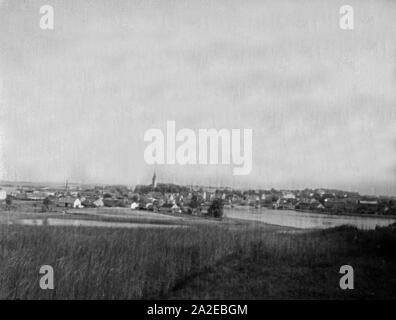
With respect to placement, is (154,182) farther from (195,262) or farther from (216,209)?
(195,262)

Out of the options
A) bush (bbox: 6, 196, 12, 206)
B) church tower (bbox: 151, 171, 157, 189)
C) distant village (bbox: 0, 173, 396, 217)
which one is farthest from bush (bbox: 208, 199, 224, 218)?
bush (bbox: 6, 196, 12, 206)

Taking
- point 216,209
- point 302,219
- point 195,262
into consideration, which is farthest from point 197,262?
point 302,219

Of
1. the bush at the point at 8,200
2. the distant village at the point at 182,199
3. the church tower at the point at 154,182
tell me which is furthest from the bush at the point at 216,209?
the bush at the point at 8,200

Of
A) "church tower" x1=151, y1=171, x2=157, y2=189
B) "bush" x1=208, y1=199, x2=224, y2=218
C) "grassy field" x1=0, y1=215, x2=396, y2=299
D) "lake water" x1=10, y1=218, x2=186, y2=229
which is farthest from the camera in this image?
"bush" x1=208, y1=199, x2=224, y2=218

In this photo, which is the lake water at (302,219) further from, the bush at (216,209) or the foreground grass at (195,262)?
the foreground grass at (195,262)

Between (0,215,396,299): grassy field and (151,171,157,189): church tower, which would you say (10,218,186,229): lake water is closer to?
(0,215,396,299): grassy field
